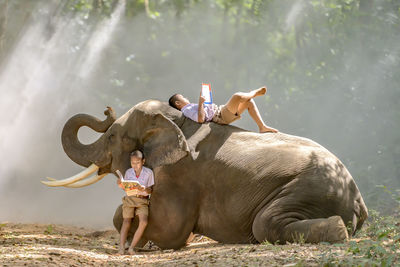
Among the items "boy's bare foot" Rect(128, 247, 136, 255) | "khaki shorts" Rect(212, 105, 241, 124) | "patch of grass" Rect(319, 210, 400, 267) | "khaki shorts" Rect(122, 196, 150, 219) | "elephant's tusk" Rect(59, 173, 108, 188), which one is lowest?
"boy's bare foot" Rect(128, 247, 136, 255)

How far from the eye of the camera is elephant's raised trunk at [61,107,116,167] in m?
8.23

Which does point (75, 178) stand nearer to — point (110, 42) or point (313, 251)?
point (313, 251)

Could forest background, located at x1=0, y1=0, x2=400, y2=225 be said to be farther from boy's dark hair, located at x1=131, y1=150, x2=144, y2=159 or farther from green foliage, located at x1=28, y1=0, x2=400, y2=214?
boy's dark hair, located at x1=131, y1=150, x2=144, y2=159

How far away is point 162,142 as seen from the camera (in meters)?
7.50

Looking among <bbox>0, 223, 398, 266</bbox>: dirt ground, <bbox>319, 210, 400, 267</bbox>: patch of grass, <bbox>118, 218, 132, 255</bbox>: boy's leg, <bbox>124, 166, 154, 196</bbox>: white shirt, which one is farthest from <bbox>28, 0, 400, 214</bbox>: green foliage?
<bbox>319, 210, 400, 267</bbox>: patch of grass

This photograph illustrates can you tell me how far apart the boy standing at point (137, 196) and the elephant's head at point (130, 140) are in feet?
0.80

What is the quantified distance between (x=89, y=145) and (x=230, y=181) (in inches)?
89.7

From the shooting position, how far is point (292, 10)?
88.8ft

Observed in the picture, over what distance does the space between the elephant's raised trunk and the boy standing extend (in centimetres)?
97

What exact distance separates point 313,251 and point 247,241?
72.6 inches

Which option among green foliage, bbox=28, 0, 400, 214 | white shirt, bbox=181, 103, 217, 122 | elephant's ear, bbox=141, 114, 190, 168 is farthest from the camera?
green foliage, bbox=28, 0, 400, 214

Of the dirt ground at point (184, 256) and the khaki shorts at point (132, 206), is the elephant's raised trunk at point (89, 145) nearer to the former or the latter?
the khaki shorts at point (132, 206)

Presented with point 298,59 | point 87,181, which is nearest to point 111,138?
point 87,181

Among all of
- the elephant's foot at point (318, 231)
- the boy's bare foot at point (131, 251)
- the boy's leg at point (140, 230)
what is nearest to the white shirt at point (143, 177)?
the boy's leg at point (140, 230)
